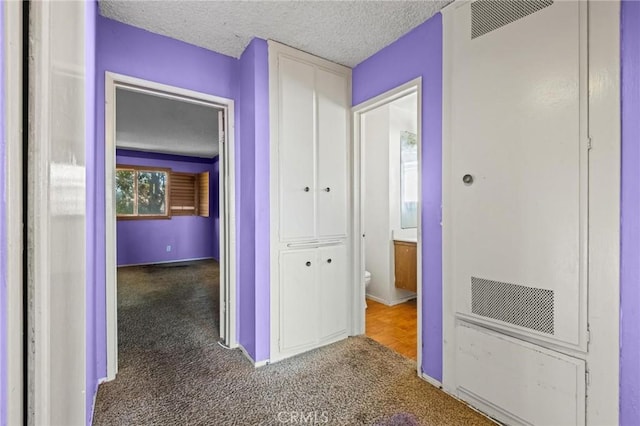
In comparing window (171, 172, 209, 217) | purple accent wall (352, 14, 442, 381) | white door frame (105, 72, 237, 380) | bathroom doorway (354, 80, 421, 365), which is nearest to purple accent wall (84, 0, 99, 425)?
white door frame (105, 72, 237, 380)

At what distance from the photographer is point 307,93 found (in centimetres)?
241

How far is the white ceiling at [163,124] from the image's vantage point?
348 cm

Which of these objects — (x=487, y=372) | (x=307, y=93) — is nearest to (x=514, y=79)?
(x=307, y=93)

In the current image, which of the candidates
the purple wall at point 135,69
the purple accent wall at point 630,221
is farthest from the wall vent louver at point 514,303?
the purple wall at point 135,69

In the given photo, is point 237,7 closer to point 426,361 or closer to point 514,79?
point 514,79

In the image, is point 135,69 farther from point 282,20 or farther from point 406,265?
point 406,265

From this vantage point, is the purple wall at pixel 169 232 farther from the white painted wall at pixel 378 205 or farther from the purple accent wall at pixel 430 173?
the purple accent wall at pixel 430 173

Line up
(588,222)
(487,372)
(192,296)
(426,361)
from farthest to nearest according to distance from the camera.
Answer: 1. (192,296)
2. (426,361)
3. (487,372)
4. (588,222)

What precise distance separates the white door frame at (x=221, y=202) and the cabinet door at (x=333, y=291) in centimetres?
73

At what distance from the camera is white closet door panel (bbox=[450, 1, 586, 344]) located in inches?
54.4

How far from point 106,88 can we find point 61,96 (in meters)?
1.73

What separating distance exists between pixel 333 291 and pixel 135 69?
2.23 m

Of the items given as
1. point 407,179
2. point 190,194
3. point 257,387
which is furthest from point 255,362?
point 190,194

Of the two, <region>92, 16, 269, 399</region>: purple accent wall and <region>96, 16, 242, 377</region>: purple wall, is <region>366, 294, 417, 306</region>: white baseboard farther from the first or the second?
<region>96, 16, 242, 377</region>: purple wall
